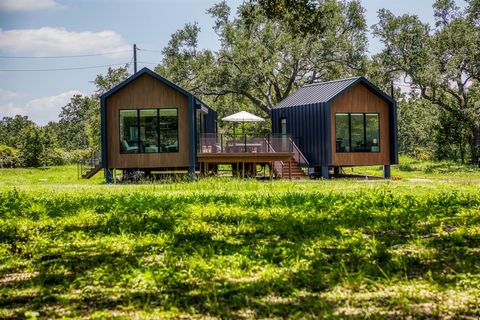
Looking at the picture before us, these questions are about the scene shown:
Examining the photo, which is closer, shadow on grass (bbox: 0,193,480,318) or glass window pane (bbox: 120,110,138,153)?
shadow on grass (bbox: 0,193,480,318)

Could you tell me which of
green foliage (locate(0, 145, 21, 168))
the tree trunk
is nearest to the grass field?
the tree trunk

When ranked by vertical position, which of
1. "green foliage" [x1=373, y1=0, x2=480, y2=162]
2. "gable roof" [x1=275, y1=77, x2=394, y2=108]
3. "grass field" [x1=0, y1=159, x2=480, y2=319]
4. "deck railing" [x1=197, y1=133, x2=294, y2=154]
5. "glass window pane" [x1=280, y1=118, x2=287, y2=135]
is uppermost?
"green foliage" [x1=373, y1=0, x2=480, y2=162]

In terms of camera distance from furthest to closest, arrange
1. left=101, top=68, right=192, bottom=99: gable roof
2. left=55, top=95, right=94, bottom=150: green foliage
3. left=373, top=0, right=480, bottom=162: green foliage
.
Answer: left=55, top=95, right=94, bottom=150: green foliage < left=373, top=0, right=480, bottom=162: green foliage < left=101, top=68, right=192, bottom=99: gable roof

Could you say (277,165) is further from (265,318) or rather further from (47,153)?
(47,153)

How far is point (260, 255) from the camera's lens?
5805mm

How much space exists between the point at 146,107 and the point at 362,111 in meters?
9.71

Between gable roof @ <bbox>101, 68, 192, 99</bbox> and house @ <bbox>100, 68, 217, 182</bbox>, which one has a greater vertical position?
gable roof @ <bbox>101, 68, 192, 99</bbox>

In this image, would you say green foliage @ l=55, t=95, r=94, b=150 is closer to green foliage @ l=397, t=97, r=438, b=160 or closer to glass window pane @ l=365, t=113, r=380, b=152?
green foliage @ l=397, t=97, r=438, b=160

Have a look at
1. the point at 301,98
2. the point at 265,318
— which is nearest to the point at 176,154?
the point at 301,98

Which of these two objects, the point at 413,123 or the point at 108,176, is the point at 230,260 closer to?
the point at 108,176

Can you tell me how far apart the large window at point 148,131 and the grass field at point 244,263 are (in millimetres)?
14554

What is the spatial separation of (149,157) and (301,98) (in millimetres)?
8368

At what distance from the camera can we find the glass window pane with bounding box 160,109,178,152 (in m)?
23.7

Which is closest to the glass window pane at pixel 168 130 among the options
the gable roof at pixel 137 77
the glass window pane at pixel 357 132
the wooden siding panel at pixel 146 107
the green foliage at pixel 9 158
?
the wooden siding panel at pixel 146 107
